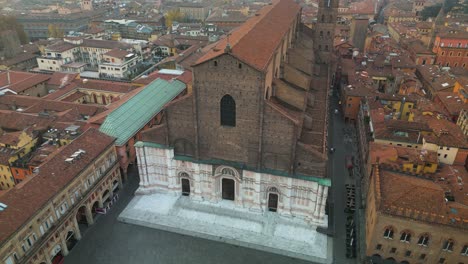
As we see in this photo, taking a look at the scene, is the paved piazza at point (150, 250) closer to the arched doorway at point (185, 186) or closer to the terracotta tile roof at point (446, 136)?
the arched doorway at point (185, 186)

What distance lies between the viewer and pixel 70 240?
37.0 meters

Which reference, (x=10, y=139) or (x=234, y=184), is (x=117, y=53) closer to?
(x=10, y=139)

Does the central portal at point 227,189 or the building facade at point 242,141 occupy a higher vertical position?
the building facade at point 242,141

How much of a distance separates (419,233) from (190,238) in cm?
2230

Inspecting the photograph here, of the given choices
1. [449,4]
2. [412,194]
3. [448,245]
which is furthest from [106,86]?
[449,4]

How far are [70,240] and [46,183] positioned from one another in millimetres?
7204

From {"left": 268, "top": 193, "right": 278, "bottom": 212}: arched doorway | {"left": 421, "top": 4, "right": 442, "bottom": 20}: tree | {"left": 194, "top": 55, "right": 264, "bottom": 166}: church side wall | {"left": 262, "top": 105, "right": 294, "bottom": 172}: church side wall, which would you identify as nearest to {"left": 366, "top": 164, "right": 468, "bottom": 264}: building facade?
{"left": 262, "top": 105, "right": 294, "bottom": 172}: church side wall

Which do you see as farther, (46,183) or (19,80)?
(19,80)

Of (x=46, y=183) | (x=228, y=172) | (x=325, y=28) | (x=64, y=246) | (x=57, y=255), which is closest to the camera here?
(x=46, y=183)

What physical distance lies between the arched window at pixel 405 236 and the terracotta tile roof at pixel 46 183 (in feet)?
106

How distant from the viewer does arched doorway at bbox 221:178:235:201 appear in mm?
40719

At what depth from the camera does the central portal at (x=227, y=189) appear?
40.8 meters

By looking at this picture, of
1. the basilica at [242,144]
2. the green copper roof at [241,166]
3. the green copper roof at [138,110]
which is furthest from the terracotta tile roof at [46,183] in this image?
the basilica at [242,144]

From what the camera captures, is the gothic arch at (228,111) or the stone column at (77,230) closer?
the stone column at (77,230)
